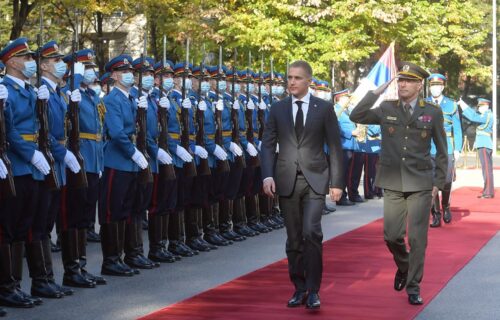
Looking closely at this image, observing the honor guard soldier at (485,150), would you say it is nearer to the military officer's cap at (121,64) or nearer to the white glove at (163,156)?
the white glove at (163,156)

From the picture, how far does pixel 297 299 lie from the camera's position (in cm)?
899

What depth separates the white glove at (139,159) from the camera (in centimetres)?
1042

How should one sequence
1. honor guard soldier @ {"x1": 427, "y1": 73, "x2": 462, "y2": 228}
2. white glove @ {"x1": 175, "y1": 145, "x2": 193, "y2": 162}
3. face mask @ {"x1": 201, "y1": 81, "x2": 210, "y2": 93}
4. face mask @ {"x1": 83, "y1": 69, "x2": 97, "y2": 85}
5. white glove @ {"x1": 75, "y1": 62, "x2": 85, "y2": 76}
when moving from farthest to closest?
1. honor guard soldier @ {"x1": 427, "y1": 73, "x2": 462, "y2": 228}
2. face mask @ {"x1": 201, "y1": 81, "x2": 210, "y2": 93}
3. white glove @ {"x1": 175, "y1": 145, "x2": 193, "y2": 162}
4. face mask @ {"x1": 83, "y1": 69, "x2": 97, "y2": 85}
5. white glove @ {"x1": 75, "y1": 62, "x2": 85, "y2": 76}

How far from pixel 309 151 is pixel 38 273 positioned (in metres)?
2.34

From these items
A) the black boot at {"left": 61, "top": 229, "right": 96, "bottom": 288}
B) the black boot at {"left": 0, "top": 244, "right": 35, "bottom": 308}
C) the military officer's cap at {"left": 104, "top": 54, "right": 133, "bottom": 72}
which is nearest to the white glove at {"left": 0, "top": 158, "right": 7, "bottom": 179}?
the black boot at {"left": 0, "top": 244, "right": 35, "bottom": 308}

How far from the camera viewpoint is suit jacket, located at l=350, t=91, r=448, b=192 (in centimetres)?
943

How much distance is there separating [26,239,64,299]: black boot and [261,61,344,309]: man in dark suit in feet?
6.07

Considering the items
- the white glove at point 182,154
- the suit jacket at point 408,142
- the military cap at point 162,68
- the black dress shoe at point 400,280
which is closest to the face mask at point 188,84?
the military cap at point 162,68

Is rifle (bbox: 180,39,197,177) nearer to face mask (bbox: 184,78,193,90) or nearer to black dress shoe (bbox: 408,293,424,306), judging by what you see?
face mask (bbox: 184,78,193,90)

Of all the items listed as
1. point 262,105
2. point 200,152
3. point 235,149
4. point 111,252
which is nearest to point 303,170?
point 111,252

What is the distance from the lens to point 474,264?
11609 mm

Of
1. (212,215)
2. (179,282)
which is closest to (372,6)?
(212,215)

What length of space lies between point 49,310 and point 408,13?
71.9 ft

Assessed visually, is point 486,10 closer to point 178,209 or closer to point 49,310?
point 178,209
